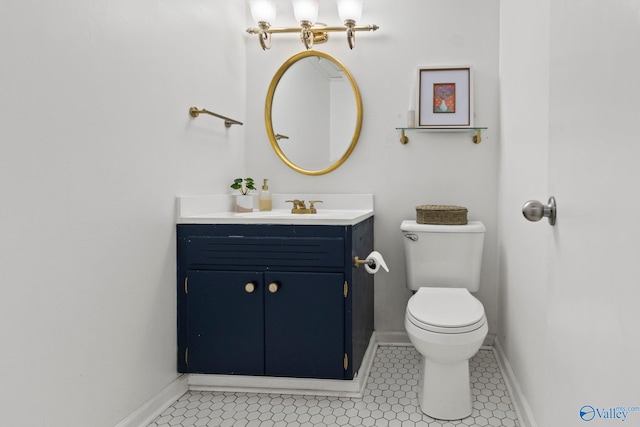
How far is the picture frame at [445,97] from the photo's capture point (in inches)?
99.1

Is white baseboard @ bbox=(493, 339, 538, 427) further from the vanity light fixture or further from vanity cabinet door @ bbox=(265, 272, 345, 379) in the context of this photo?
the vanity light fixture

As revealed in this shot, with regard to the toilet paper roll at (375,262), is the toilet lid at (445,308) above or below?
below

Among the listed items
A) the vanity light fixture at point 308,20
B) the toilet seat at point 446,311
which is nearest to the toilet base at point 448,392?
the toilet seat at point 446,311

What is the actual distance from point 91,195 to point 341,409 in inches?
50.3

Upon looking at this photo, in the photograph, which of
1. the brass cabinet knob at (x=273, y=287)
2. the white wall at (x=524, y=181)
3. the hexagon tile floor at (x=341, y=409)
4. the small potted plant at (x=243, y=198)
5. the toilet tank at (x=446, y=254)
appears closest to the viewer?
the white wall at (x=524, y=181)

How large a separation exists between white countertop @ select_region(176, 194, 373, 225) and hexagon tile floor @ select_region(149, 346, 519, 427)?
774mm

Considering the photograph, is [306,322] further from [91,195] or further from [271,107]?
[271,107]

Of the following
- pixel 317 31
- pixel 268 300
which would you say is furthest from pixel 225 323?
pixel 317 31

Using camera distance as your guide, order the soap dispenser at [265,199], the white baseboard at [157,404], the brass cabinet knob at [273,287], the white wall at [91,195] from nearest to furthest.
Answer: the white wall at [91,195] → the white baseboard at [157,404] → the brass cabinet knob at [273,287] → the soap dispenser at [265,199]

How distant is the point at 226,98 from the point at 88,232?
1282 mm

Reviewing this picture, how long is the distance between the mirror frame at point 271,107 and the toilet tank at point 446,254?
24.1 inches

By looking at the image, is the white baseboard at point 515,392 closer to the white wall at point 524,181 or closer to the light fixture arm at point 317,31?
the white wall at point 524,181

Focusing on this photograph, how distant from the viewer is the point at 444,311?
1.96 metres

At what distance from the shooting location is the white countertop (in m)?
1.96
